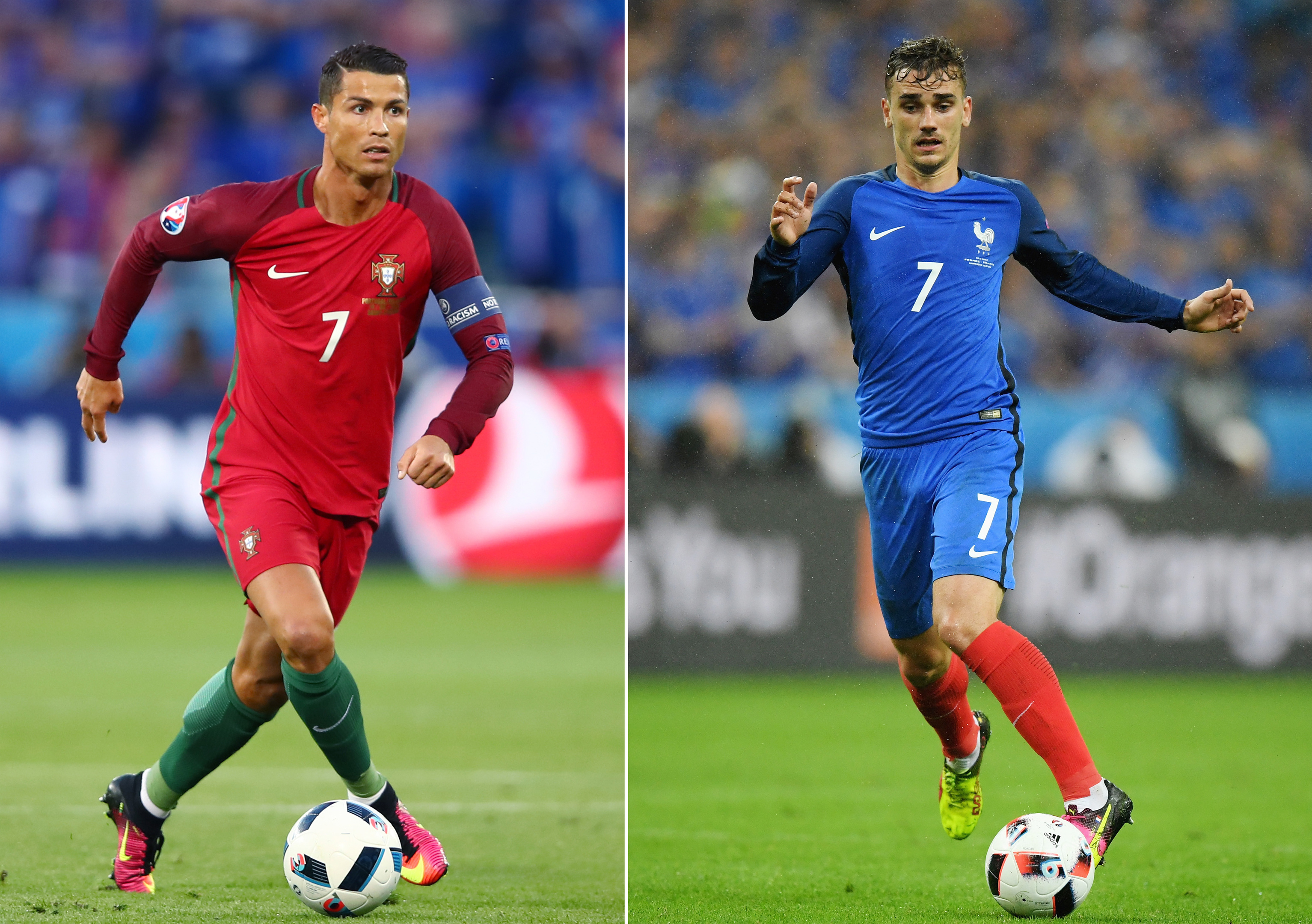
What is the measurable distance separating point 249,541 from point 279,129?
511 inches

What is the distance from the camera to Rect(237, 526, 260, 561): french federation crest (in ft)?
15.9

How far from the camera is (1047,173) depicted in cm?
1448

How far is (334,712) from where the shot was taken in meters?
4.91

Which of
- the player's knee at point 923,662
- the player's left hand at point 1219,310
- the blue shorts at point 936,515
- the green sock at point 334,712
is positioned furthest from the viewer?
the player's knee at point 923,662

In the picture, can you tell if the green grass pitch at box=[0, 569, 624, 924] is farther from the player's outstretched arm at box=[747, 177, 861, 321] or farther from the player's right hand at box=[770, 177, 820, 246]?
the player's right hand at box=[770, 177, 820, 246]

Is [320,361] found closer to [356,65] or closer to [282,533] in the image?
[282,533]

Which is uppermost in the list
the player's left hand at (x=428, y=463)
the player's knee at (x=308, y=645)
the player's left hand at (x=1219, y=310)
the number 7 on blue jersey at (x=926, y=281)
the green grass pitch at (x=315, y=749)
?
the number 7 on blue jersey at (x=926, y=281)

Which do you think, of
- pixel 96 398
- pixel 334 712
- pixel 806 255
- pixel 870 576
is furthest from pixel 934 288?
pixel 870 576

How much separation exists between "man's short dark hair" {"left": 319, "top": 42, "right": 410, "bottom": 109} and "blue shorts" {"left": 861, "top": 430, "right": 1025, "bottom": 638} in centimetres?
185

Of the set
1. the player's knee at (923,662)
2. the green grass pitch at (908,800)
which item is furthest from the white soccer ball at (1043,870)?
the player's knee at (923,662)

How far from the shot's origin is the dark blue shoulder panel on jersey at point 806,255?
5.04 meters

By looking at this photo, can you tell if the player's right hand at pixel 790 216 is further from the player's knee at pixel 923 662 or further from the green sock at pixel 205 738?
the green sock at pixel 205 738

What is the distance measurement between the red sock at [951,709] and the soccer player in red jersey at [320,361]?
5.59 ft

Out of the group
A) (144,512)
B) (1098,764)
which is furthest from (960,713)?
(144,512)
